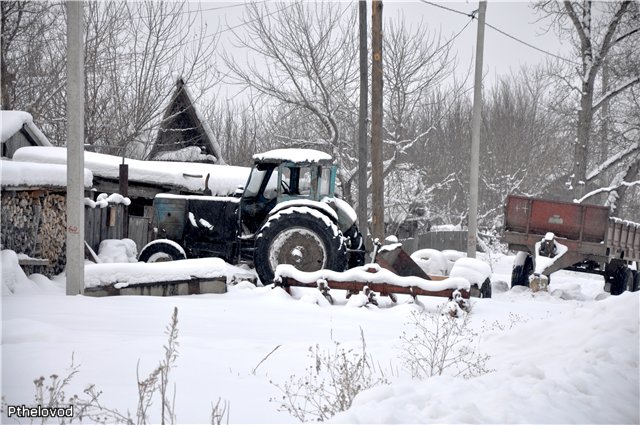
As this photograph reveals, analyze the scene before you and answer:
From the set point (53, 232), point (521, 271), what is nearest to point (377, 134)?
point (521, 271)

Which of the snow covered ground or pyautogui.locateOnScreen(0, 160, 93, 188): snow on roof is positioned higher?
pyautogui.locateOnScreen(0, 160, 93, 188): snow on roof

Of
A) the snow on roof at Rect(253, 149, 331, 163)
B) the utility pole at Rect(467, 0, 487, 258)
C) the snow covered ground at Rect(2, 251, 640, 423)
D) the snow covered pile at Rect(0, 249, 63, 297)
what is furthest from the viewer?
the utility pole at Rect(467, 0, 487, 258)

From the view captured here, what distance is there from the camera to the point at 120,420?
3746 mm

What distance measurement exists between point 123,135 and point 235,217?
380 inches

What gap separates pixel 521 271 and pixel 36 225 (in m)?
8.94

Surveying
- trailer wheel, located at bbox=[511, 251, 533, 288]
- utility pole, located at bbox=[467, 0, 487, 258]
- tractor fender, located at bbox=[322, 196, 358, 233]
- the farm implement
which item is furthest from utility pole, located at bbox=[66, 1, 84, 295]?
utility pole, located at bbox=[467, 0, 487, 258]

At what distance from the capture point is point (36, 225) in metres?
9.51

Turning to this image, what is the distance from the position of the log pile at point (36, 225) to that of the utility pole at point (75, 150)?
5.01 feet

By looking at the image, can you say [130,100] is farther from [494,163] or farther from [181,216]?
[494,163]

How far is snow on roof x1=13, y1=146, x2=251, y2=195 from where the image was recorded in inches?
619

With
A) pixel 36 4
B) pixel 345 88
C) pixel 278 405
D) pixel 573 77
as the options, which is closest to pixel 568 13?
pixel 573 77

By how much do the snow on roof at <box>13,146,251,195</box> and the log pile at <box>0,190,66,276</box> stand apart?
573 centimetres

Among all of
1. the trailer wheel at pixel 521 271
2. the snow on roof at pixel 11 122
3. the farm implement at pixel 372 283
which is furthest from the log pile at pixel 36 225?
the trailer wheel at pixel 521 271

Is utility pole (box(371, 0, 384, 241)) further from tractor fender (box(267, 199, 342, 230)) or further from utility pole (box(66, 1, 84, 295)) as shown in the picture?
utility pole (box(66, 1, 84, 295))
